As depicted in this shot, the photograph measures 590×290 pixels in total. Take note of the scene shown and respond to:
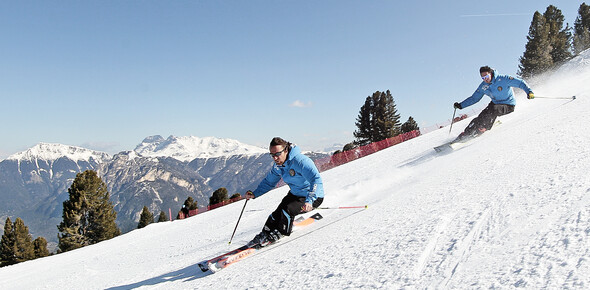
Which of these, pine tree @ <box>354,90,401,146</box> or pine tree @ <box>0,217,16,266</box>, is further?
pine tree @ <box>354,90,401,146</box>

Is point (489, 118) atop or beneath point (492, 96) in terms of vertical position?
beneath

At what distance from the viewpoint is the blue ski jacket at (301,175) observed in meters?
5.25

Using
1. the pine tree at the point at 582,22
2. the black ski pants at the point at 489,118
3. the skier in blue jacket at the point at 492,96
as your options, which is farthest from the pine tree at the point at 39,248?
the pine tree at the point at 582,22

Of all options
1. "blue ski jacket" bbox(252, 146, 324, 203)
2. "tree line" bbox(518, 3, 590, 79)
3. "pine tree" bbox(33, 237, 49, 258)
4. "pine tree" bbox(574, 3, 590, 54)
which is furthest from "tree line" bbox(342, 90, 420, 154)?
"blue ski jacket" bbox(252, 146, 324, 203)

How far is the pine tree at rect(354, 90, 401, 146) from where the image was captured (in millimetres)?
61156

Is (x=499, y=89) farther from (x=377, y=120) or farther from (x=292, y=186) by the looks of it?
(x=377, y=120)

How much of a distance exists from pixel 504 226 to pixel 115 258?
9.97 m

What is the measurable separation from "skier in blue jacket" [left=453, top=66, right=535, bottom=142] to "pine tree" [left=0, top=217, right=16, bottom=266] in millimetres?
49747

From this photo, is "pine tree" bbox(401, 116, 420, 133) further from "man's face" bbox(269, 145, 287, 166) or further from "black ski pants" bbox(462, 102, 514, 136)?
"man's face" bbox(269, 145, 287, 166)

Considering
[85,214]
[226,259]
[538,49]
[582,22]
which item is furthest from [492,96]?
[582,22]

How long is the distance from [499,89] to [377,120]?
5164 cm

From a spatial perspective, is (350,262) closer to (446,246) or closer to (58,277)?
(446,246)

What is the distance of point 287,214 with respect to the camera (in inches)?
210

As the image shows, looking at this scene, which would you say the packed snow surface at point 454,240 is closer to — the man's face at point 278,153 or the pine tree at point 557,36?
the man's face at point 278,153
